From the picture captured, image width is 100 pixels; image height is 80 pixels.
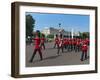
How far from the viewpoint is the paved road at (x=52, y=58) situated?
242cm

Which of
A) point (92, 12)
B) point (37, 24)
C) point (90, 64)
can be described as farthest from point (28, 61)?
point (92, 12)

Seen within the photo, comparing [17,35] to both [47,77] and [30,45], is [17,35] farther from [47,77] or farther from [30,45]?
[47,77]

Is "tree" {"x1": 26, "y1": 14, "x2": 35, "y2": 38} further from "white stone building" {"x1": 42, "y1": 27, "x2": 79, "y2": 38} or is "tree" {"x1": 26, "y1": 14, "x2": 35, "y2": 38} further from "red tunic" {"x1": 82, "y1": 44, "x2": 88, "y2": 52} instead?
"red tunic" {"x1": 82, "y1": 44, "x2": 88, "y2": 52}

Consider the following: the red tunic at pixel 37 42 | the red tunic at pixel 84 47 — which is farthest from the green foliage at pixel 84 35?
the red tunic at pixel 37 42

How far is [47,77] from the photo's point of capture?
2510 millimetres

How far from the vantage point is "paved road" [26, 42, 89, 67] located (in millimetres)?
2423

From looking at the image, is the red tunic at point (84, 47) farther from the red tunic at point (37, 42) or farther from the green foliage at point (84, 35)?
the red tunic at point (37, 42)

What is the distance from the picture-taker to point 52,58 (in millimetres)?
2523

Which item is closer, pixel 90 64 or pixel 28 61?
pixel 28 61

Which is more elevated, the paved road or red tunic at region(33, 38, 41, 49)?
red tunic at region(33, 38, 41, 49)

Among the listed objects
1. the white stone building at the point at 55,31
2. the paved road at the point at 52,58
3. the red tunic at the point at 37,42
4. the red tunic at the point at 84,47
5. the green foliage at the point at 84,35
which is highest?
the white stone building at the point at 55,31

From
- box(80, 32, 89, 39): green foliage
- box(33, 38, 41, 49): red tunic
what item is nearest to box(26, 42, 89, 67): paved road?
box(33, 38, 41, 49): red tunic

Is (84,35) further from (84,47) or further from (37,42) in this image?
(37,42)

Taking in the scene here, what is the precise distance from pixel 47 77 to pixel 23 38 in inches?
18.3
